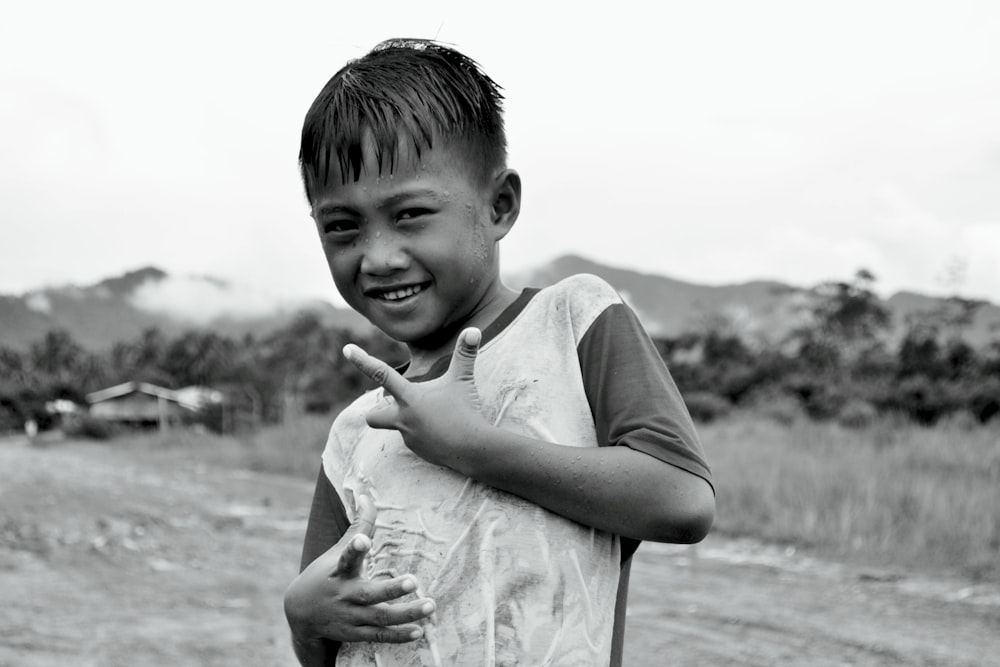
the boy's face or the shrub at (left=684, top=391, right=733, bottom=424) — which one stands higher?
the boy's face

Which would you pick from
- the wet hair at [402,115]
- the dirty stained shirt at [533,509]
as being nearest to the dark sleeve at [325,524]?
the dirty stained shirt at [533,509]

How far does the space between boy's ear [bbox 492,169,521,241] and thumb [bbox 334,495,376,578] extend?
406 mm

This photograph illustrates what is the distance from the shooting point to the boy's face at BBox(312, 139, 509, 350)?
126cm

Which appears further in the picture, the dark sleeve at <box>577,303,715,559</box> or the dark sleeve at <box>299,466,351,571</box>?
the dark sleeve at <box>299,466,351,571</box>

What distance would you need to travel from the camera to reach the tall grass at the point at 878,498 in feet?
21.6

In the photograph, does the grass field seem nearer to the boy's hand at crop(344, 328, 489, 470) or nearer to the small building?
the boy's hand at crop(344, 328, 489, 470)

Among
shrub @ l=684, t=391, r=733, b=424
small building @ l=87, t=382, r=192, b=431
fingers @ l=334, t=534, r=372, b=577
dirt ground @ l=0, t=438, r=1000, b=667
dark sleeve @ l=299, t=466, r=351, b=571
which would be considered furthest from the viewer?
small building @ l=87, t=382, r=192, b=431

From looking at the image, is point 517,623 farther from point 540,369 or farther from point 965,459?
point 965,459

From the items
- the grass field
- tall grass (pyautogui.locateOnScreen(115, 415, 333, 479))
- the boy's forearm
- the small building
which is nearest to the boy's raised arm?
the boy's forearm

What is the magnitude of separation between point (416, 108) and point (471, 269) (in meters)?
0.22

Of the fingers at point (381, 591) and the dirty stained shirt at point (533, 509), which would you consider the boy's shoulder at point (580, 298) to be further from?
the fingers at point (381, 591)

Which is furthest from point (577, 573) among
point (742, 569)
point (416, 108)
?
point (742, 569)

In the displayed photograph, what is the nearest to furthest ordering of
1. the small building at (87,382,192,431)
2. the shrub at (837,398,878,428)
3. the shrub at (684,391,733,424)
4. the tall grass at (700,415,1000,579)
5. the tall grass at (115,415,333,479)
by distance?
the tall grass at (700,415,1000,579)
the tall grass at (115,415,333,479)
the shrub at (837,398,878,428)
the shrub at (684,391,733,424)
the small building at (87,382,192,431)

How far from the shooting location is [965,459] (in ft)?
31.3
